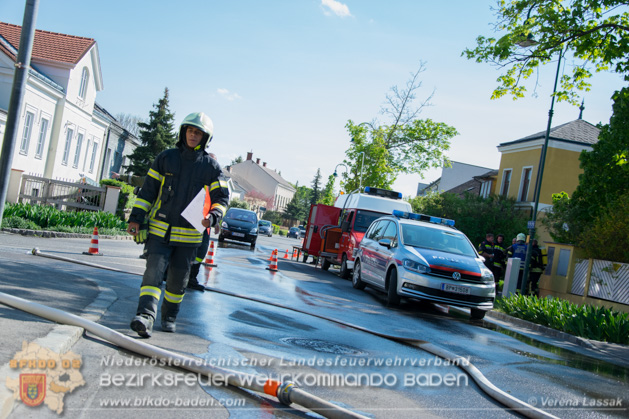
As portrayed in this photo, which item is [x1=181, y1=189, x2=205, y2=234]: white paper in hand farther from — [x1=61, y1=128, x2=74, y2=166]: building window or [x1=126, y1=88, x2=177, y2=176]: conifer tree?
[x1=126, y1=88, x2=177, y2=176]: conifer tree

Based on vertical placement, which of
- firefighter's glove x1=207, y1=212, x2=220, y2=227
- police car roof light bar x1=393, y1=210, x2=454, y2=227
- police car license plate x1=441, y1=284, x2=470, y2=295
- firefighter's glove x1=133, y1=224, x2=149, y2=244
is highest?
police car roof light bar x1=393, y1=210, x2=454, y2=227

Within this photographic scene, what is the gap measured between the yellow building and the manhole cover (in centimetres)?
3102

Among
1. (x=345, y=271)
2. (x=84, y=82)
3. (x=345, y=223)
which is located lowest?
(x=345, y=271)

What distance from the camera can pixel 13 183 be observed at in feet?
76.6

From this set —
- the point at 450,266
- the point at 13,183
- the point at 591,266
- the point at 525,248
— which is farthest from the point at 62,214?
the point at 591,266

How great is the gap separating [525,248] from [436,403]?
14.6m

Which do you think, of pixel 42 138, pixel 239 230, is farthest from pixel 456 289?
pixel 42 138

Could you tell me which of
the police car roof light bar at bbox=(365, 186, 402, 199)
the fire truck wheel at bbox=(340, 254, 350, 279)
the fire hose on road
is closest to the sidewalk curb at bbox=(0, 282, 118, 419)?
the fire hose on road

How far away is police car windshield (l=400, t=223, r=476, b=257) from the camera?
13242mm

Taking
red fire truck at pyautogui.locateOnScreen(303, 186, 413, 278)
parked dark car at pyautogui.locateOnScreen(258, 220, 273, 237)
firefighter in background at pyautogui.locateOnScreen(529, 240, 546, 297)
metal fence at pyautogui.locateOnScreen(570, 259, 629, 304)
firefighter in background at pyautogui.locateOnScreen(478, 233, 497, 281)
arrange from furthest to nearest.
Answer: parked dark car at pyautogui.locateOnScreen(258, 220, 273, 237) → red fire truck at pyautogui.locateOnScreen(303, 186, 413, 278) → firefighter in background at pyautogui.locateOnScreen(529, 240, 546, 297) → firefighter in background at pyautogui.locateOnScreen(478, 233, 497, 281) → metal fence at pyautogui.locateOnScreen(570, 259, 629, 304)

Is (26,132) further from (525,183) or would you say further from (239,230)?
(525,183)

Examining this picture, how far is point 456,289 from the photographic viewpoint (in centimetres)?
1188

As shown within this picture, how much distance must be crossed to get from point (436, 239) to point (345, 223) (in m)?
5.28

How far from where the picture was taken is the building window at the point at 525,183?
38688 mm
